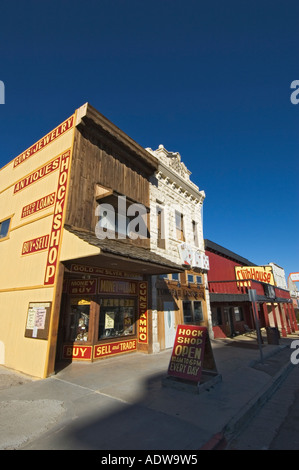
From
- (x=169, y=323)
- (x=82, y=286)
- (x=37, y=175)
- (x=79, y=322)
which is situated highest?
(x=37, y=175)

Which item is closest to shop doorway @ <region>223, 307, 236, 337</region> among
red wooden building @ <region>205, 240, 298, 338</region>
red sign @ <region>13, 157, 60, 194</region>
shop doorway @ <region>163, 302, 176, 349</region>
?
red wooden building @ <region>205, 240, 298, 338</region>

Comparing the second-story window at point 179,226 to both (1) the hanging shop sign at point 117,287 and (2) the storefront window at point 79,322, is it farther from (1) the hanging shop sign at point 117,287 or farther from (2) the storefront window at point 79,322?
(2) the storefront window at point 79,322

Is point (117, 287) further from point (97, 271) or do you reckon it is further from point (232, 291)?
point (232, 291)

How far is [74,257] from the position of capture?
8.00 m

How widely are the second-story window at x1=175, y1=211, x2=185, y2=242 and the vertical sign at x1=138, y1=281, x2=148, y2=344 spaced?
4837mm

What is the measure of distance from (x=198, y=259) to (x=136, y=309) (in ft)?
20.2

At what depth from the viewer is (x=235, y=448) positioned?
3.93 meters

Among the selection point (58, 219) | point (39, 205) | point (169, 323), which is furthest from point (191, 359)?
point (39, 205)

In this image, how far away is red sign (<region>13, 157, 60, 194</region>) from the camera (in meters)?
10.6

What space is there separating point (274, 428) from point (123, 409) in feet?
9.93

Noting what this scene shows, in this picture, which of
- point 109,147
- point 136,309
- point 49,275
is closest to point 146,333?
point 136,309

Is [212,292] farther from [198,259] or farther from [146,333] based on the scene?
[146,333]

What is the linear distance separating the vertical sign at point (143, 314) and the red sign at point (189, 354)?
487cm

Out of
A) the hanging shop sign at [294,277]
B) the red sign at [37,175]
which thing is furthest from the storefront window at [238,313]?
the hanging shop sign at [294,277]
